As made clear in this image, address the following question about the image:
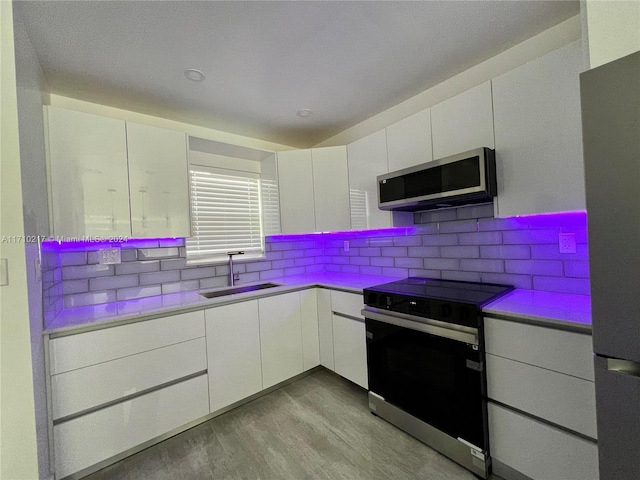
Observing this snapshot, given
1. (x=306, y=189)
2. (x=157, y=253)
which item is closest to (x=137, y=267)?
(x=157, y=253)

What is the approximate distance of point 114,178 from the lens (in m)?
1.83

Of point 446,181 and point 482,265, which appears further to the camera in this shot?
point 482,265

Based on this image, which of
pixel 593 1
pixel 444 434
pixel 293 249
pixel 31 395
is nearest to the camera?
pixel 593 1

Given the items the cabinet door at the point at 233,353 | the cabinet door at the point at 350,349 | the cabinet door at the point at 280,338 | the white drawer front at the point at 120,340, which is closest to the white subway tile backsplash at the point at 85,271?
the white drawer front at the point at 120,340

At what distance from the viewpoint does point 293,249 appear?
3170 millimetres

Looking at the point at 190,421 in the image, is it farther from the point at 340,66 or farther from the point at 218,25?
the point at 340,66

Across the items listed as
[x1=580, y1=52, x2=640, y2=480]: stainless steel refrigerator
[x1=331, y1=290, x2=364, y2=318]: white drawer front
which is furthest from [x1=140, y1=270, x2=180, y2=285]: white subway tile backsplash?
[x1=580, y1=52, x2=640, y2=480]: stainless steel refrigerator

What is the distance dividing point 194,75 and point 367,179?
1.52 m

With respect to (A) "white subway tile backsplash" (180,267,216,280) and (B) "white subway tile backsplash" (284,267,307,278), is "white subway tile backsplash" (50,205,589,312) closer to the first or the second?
(A) "white subway tile backsplash" (180,267,216,280)

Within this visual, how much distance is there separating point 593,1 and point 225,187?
107 inches

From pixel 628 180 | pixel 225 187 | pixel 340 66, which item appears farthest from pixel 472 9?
pixel 225 187

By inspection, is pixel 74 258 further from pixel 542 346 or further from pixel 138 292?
pixel 542 346

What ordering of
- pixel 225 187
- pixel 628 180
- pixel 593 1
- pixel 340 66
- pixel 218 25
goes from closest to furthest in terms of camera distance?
pixel 628 180 < pixel 593 1 < pixel 218 25 < pixel 340 66 < pixel 225 187

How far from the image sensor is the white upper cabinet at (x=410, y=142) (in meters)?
1.90
